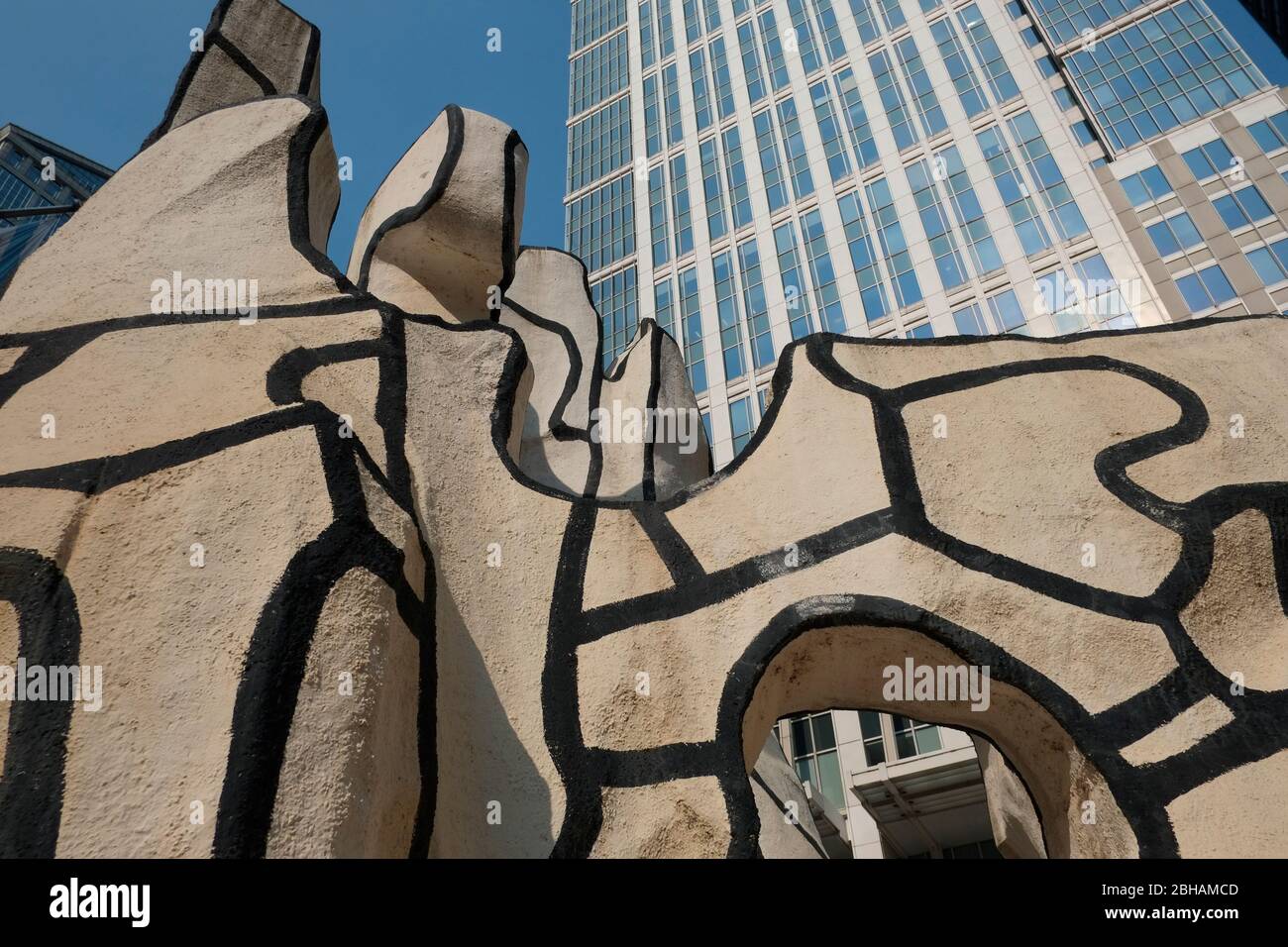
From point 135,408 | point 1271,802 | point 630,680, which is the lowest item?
point 1271,802

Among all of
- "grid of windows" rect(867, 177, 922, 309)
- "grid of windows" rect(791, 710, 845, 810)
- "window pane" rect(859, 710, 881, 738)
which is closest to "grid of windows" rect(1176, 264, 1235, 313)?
"grid of windows" rect(867, 177, 922, 309)

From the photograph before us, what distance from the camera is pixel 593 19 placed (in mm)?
41438

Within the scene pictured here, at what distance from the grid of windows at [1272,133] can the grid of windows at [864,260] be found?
8.81 m

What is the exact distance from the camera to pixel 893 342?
3828 mm

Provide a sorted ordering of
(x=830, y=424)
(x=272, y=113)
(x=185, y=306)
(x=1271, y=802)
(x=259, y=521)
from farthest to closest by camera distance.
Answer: (x=272, y=113)
(x=830, y=424)
(x=185, y=306)
(x=1271, y=802)
(x=259, y=521)

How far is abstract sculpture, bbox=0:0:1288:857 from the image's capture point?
2141 millimetres

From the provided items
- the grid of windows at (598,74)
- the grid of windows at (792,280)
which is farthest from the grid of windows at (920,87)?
the grid of windows at (598,74)

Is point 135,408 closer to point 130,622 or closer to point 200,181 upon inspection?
point 130,622

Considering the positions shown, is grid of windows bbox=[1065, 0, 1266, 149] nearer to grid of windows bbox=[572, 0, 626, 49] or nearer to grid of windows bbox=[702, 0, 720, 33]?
grid of windows bbox=[702, 0, 720, 33]

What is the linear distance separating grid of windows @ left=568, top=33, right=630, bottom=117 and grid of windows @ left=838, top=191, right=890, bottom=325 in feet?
44.2

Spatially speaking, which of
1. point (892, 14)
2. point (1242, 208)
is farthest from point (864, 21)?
point (1242, 208)

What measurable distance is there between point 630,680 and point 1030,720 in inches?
48.1

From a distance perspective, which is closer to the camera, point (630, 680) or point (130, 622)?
point (130, 622)
